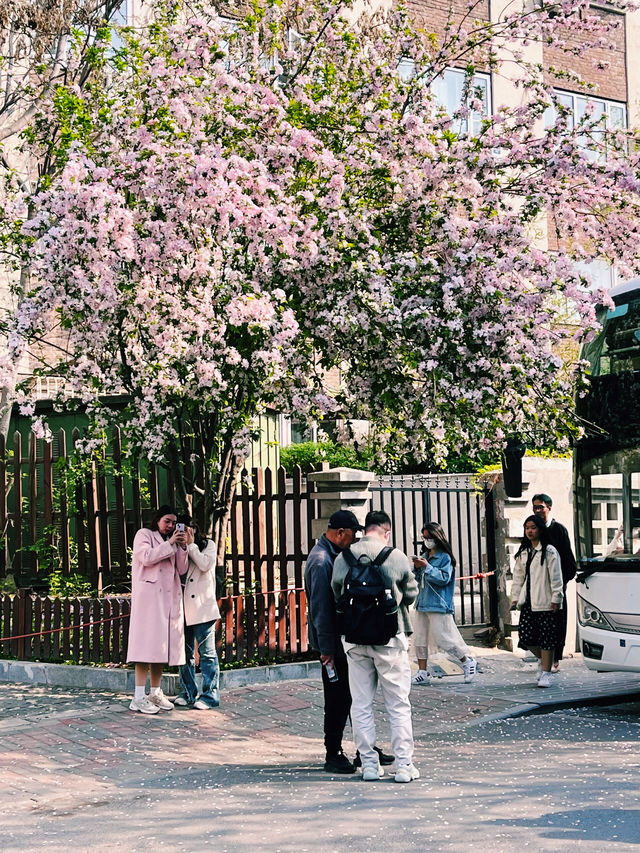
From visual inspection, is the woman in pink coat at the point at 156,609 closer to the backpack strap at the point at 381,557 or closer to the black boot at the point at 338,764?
the black boot at the point at 338,764

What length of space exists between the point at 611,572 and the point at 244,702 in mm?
3564

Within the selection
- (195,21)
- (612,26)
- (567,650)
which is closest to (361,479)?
(567,650)

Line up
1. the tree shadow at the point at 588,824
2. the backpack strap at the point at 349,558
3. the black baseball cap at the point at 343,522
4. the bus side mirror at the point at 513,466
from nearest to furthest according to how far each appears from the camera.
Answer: the tree shadow at the point at 588,824 < the backpack strap at the point at 349,558 < the black baseball cap at the point at 343,522 < the bus side mirror at the point at 513,466

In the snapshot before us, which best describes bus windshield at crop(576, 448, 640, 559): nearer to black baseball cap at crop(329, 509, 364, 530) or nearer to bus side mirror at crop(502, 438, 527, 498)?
bus side mirror at crop(502, 438, 527, 498)

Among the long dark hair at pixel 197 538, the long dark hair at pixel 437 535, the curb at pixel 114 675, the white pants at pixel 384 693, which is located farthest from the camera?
the long dark hair at pixel 437 535

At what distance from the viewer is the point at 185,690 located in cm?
1038

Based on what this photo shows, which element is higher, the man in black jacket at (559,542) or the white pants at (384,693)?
the man in black jacket at (559,542)

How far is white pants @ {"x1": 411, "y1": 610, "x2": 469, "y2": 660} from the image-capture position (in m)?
11.6

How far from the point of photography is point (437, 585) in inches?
459

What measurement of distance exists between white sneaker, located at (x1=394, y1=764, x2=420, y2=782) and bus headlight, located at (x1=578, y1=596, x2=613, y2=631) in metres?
3.13

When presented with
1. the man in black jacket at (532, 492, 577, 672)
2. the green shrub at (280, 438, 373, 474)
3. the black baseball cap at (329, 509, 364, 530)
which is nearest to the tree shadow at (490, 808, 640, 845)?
the black baseball cap at (329, 509, 364, 530)

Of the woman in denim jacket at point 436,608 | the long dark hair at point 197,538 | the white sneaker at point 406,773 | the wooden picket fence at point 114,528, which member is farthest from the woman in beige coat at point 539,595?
the white sneaker at point 406,773

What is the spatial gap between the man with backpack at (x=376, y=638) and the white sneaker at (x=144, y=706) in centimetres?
297

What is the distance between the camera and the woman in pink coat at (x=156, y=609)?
32.9 ft
